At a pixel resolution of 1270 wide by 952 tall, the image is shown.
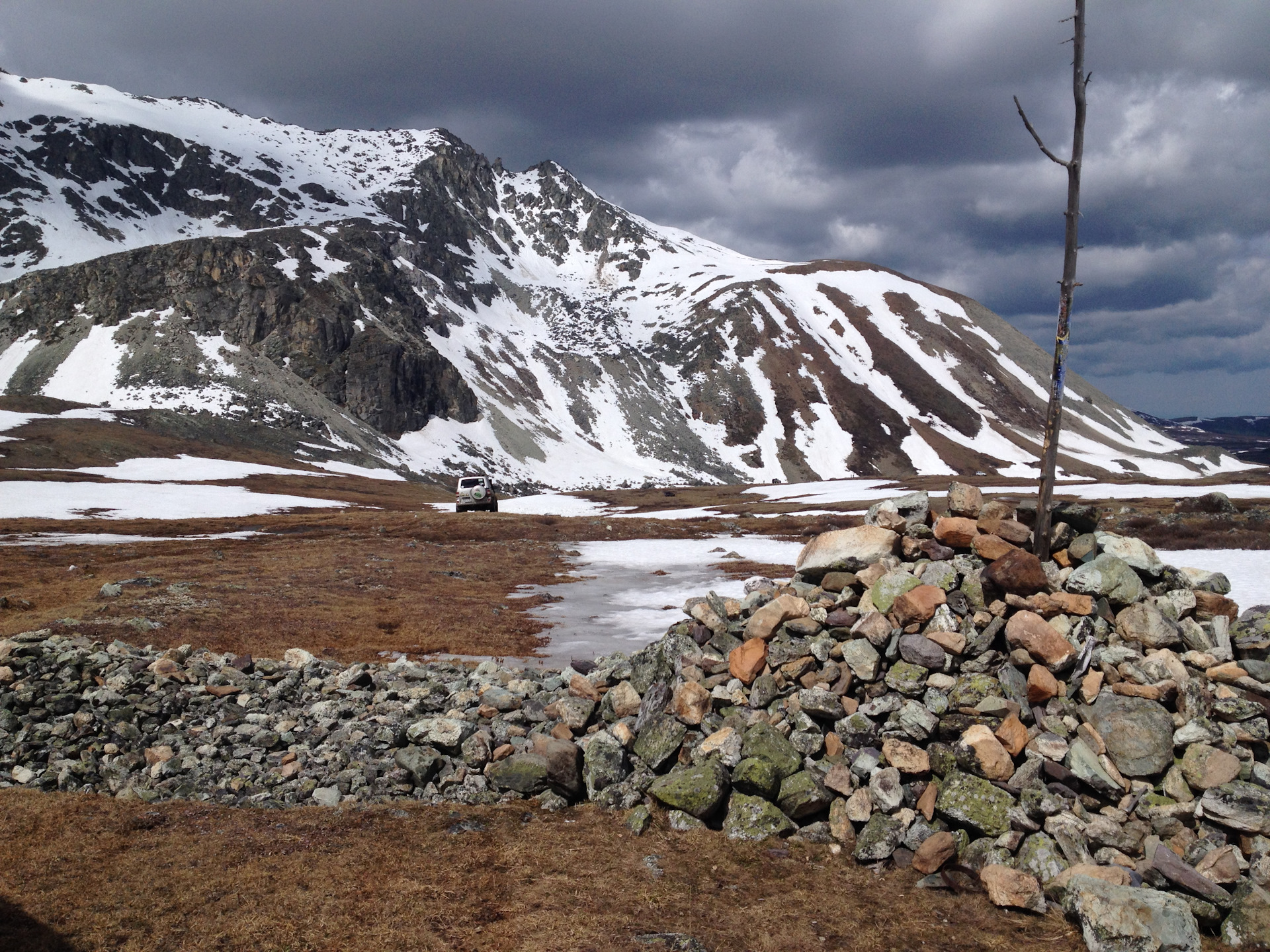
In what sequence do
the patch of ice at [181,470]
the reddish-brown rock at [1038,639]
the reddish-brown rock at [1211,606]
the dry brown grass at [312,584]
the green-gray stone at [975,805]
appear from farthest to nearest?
the patch of ice at [181,470] → the dry brown grass at [312,584] → the reddish-brown rock at [1211,606] → the reddish-brown rock at [1038,639] → the green-gray stone at [975,805]

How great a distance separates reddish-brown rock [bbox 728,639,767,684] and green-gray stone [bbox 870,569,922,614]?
2.17 m

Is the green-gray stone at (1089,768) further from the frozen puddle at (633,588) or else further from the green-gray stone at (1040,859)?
the frozen puddle at (633,588)

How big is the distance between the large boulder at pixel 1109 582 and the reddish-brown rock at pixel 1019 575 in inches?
21.7

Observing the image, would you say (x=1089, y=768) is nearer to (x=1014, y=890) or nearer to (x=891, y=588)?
(x=1014, y=890)

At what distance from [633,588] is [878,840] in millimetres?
21925

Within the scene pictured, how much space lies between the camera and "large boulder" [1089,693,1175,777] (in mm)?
10039

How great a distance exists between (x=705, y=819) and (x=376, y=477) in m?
110

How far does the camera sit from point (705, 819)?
11.1 m

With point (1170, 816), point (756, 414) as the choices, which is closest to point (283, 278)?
point (756, 414)

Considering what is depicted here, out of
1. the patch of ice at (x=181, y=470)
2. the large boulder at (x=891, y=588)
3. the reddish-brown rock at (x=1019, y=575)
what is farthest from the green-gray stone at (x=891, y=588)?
the patch of ice at (x=181, y=470)

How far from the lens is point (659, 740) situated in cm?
1240

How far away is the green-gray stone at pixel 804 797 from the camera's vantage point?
10.8 m

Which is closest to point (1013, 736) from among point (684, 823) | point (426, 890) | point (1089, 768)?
point (1089, 768)

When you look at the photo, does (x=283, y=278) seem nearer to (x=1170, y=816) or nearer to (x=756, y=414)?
(x=756, y=414)
